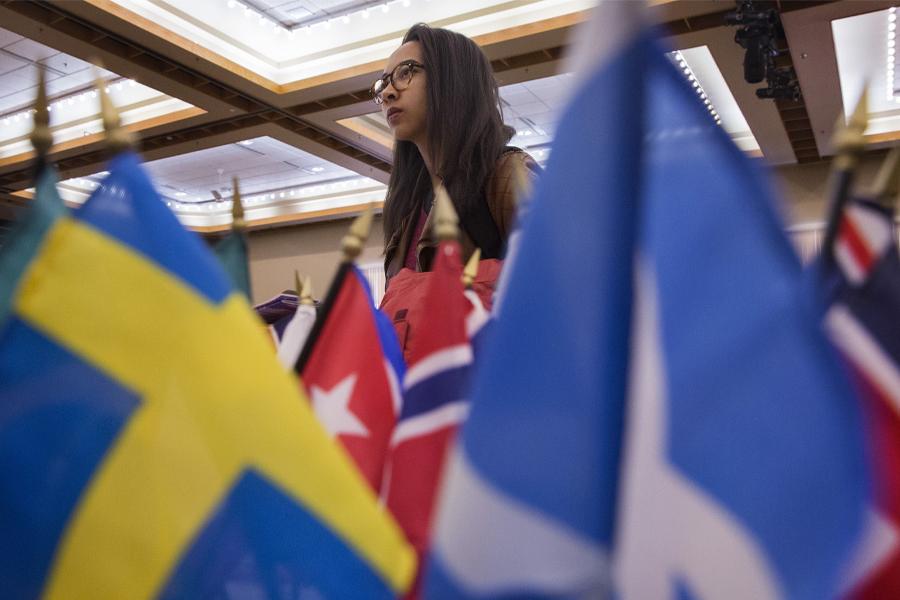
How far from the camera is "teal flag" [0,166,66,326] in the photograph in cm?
79

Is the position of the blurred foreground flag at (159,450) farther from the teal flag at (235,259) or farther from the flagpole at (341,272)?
the teal flag at (235,259)

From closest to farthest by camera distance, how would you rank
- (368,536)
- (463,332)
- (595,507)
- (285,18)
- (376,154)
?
(595,507)
(368,536)
(463,332)
(285,18)
(376,154)

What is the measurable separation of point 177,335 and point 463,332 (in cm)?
25

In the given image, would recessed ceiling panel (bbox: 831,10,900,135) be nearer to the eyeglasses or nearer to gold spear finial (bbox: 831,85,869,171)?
the eyeglasses

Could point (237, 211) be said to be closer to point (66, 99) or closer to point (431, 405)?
point (431, 405)

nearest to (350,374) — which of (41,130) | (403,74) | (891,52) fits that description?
(41,130)

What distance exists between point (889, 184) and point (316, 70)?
620 centimetres

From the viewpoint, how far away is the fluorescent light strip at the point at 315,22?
20.0 feet

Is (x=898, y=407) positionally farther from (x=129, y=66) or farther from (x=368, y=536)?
(x=129, y=66)

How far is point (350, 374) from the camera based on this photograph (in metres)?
0.87

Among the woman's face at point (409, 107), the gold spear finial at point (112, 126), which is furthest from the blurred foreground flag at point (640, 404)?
the woman's face at point (409, 107)

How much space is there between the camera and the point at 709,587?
55 cm

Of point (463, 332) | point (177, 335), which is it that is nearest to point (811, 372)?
point (463, 332)

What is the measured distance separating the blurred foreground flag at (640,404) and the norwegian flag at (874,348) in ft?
0.08
